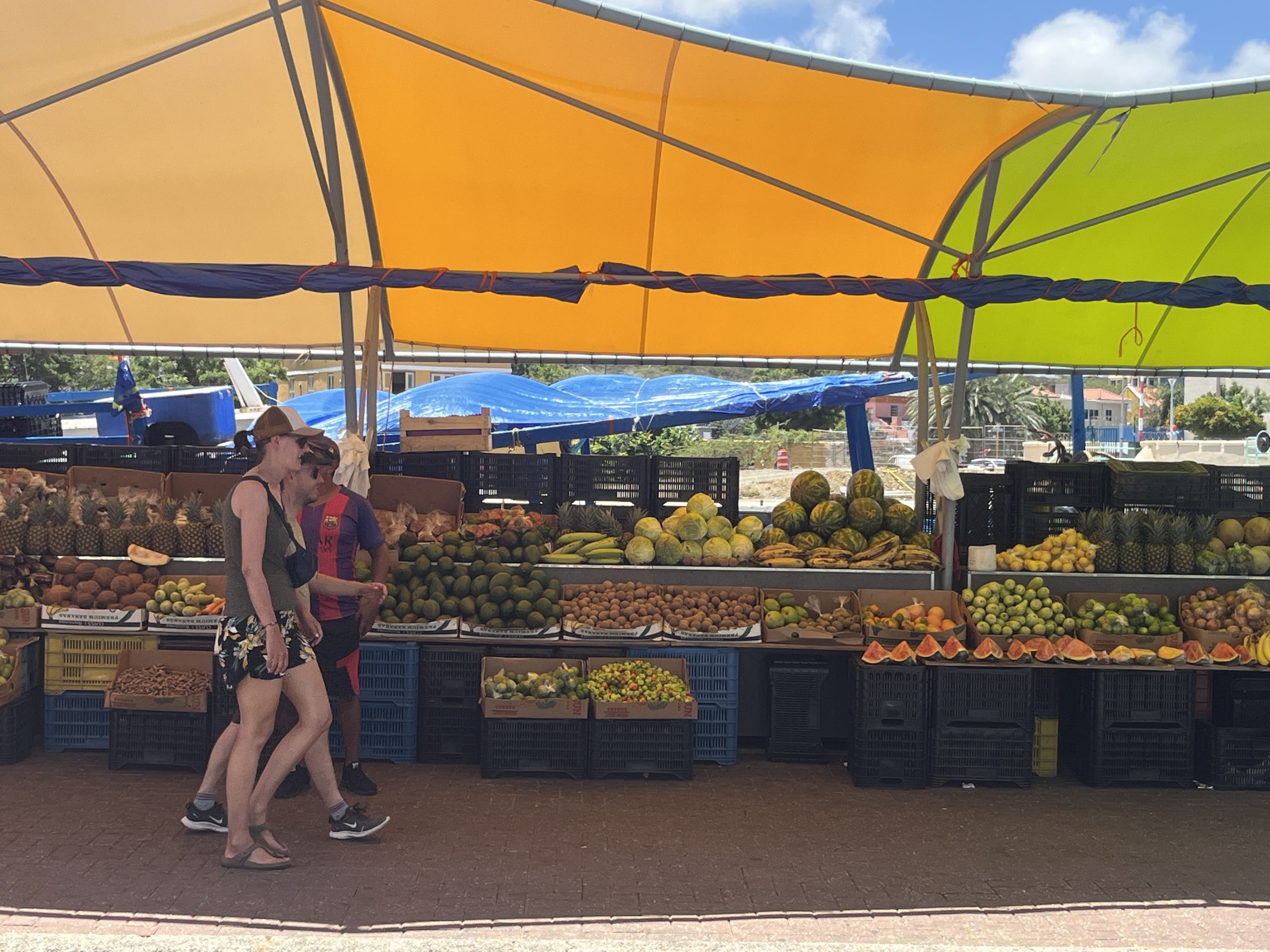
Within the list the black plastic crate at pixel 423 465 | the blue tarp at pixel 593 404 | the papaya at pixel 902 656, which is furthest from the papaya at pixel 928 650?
the blue tarp at pixel 593 404

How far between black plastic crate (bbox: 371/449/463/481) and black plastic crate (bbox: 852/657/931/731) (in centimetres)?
327

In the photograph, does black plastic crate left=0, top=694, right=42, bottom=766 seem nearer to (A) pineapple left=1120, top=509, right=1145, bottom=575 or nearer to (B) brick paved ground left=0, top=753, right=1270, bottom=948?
(B) brick paved ground left=0, top=753, right=1270, bottom=948

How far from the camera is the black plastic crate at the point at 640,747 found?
20.0ft

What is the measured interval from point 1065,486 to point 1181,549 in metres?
0.89

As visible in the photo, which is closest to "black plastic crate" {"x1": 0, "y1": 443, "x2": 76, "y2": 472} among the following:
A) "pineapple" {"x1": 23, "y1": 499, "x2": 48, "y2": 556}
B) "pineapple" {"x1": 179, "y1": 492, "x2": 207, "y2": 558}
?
"pineapple" {"x1": 23, "y1": 499, "x2": 48, "y2": 556}

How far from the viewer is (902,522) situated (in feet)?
24.6

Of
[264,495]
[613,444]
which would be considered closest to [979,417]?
[613,444]

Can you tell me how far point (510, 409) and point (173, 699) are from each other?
1175cm

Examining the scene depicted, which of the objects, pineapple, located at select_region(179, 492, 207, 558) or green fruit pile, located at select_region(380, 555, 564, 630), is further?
pineapple, located at select_region(179, 492, 207, 558)

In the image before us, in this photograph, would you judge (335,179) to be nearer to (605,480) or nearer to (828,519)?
(605,480)

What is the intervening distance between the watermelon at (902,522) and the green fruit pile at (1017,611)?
81cm

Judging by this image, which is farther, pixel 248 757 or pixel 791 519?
pixel 791 519

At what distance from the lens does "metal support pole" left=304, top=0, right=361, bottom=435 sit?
6.52 meters

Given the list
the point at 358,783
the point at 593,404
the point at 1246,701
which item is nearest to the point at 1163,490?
the point at 1246,701
